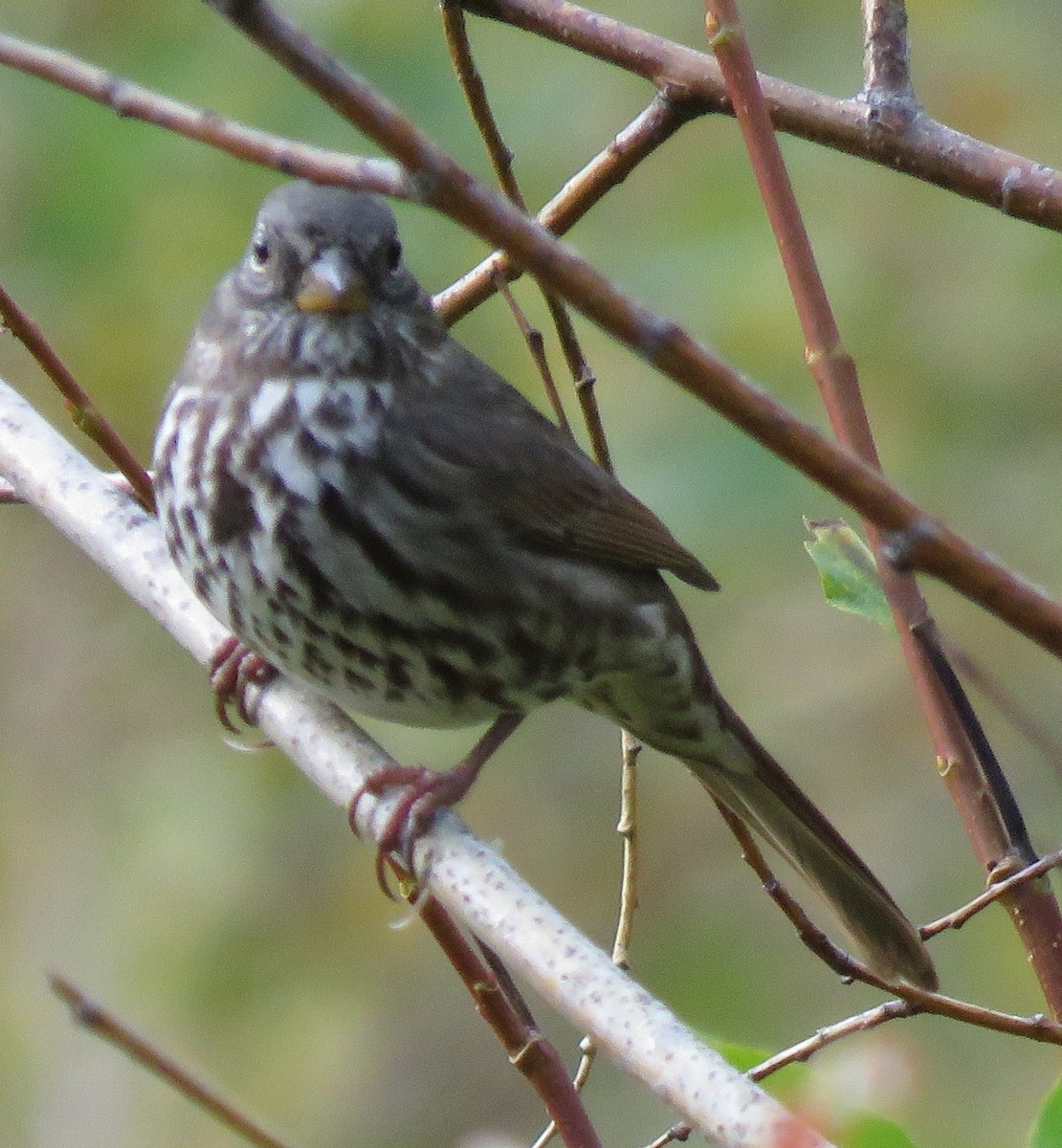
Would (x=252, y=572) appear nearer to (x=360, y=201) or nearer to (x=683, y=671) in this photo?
(x=360, y=201)

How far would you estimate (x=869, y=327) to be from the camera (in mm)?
5598

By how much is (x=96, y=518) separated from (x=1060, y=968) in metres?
1.69

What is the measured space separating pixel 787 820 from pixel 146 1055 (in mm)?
2139

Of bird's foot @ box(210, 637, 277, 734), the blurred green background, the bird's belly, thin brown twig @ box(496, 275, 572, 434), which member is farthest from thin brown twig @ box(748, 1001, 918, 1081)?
the blurred green background

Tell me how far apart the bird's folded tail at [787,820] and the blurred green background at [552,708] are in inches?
39.3

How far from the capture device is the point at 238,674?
361cm

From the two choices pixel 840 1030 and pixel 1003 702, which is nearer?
pixel 1003 702

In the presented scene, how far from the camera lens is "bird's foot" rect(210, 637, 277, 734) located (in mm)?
3514

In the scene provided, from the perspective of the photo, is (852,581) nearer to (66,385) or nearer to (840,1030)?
(840,1030)

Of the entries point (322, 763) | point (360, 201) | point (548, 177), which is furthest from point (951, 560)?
point (548, 177)

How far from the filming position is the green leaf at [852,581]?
2252 millimetres

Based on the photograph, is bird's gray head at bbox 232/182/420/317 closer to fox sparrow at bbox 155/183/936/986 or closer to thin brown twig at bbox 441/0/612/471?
fox sparrow at bbox 155/183/936/986

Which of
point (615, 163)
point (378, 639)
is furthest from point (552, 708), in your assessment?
point (615, 163)

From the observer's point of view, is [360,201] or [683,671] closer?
[360,201]
